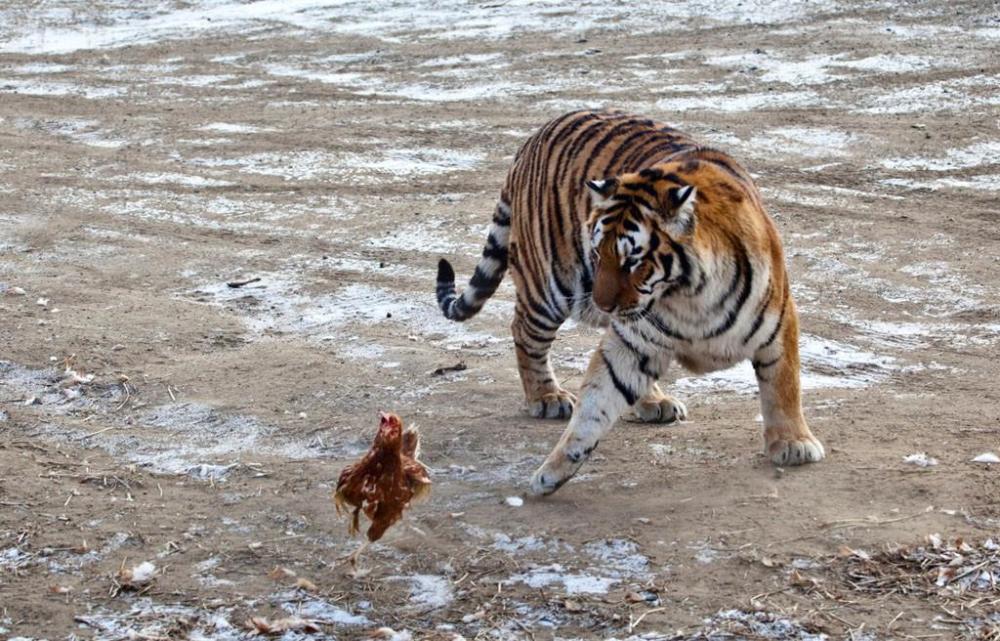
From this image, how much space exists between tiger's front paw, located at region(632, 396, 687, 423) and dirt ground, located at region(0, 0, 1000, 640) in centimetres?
14

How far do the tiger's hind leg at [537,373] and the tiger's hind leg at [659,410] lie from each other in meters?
0.33

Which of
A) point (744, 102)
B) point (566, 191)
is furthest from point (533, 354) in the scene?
point (744, 102)

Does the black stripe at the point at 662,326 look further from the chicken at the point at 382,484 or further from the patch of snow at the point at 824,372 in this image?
the patch of snow at the point at 824,372

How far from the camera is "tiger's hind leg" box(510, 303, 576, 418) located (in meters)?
5.85

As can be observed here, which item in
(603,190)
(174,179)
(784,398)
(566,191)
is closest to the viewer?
(603,190)

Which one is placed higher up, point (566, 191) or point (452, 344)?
point (566, 191)

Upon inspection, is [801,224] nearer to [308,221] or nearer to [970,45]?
[308,221]

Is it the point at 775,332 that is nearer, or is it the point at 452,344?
the point at 775,332

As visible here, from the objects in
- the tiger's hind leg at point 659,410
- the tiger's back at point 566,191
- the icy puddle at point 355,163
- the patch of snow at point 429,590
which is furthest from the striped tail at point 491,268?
the icy puddle at point 355,163

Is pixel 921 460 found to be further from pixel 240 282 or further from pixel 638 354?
pixel 240 282

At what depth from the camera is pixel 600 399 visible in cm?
481

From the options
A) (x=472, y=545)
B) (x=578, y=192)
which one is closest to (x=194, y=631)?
(x=472, y=545)

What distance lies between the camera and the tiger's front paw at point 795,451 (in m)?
4.96

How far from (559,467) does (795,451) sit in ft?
2.82
